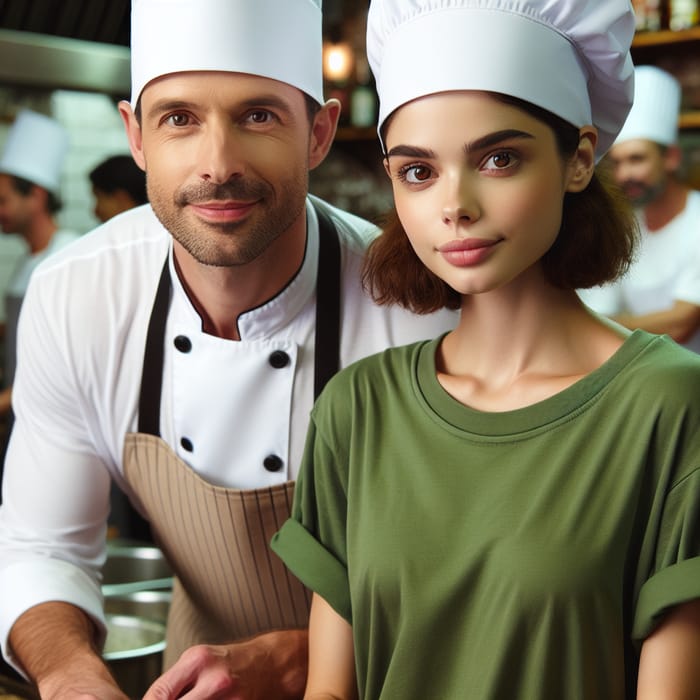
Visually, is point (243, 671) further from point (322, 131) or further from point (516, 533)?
point (322, 131)

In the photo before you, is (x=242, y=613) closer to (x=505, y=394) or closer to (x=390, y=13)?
(x=505, y=394)

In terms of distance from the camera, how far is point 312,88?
1.41m

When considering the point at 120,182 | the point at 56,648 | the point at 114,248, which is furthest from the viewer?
the point at 120,182

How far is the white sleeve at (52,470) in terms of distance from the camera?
160cm

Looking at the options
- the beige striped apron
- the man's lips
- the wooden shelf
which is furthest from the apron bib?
the wooden shelf

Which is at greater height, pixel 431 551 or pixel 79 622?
pixel 431 551

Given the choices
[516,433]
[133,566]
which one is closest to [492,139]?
[516,433]

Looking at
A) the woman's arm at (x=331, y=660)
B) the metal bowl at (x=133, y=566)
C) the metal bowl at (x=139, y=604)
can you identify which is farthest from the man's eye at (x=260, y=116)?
the metal bowl at (x=133, y=566)

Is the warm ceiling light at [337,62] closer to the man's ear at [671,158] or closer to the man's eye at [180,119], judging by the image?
the man's ear at [671,158]

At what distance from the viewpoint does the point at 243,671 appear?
4.17 ft

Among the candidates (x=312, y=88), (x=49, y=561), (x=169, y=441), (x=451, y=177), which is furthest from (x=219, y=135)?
(x=49, y=561)

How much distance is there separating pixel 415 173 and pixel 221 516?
2.12 feet

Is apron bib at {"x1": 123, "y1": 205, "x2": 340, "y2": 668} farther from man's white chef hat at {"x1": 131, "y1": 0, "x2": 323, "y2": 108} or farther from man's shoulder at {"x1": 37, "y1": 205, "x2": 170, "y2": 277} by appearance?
man's white chef hat at {"x1": 131, "y1": 0, "x2": 323, "y2": 108}

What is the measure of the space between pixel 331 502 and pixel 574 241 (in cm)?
39
